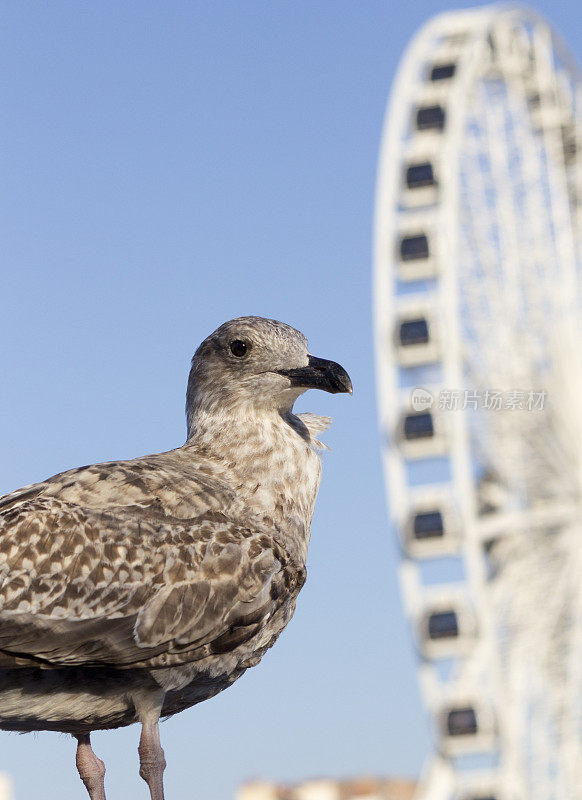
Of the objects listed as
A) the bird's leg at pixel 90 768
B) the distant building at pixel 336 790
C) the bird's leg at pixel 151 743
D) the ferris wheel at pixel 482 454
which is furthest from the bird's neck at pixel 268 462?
the distant building at pixel 336 790

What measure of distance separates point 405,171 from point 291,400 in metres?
14.4

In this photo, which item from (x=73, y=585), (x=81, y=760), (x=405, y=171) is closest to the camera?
(x=73, y=585)

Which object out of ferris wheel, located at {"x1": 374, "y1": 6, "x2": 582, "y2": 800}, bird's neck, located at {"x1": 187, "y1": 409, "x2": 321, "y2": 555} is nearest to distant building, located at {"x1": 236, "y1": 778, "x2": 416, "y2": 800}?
ferris wheel, located at {"x1": 374, "y1": 6, "x2": 582, "y2": 800}

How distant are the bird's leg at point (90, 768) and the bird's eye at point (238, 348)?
3.85 feet

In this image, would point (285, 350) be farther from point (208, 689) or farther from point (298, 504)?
point (208, 689)

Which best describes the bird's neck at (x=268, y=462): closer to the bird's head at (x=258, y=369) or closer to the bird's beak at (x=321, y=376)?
the bird's head at (x=258, y=369)

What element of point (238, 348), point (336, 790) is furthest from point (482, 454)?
point (336, 790)

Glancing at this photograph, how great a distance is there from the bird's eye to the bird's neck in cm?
17

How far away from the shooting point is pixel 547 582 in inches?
709

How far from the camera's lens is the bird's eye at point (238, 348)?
3.86 m

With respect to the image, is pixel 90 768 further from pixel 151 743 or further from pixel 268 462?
pixel 268 462

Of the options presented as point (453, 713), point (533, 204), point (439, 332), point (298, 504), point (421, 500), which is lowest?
point (453, 713)

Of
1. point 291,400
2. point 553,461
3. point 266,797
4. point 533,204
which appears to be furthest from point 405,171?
point 266,797

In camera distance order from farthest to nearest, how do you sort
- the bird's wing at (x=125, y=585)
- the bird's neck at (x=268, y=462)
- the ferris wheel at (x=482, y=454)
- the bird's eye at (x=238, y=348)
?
the ferris wheel at (x=482, y=454)
the bird's eye at (x=238, y=348)
the bird's neck at (x=268, y=462)
the bird's wing at (x=125, y=585)
